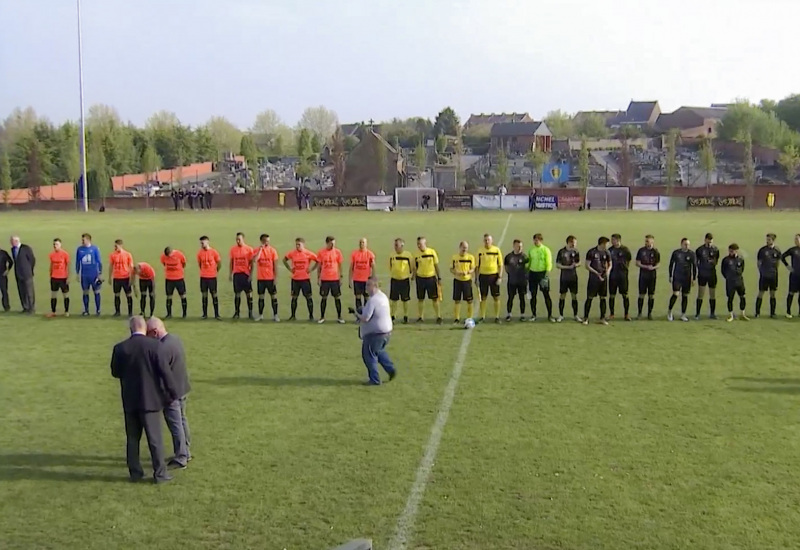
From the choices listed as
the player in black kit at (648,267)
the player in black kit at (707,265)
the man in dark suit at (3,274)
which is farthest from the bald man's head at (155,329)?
the man in dark suit at (3,274)

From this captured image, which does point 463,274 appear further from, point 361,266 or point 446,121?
point 446,121

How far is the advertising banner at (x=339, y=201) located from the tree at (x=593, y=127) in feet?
286

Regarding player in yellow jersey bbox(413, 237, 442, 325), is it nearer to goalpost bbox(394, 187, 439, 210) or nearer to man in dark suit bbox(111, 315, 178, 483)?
man in dark suit bbox(111, 315, 178, 483)

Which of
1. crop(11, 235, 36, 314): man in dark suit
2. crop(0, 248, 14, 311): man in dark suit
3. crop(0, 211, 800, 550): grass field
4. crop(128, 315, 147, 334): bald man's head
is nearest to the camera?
crop(0, 211, 800, 550): grass field

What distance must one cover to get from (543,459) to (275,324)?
9.48 meters

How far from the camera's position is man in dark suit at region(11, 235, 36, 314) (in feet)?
60.8

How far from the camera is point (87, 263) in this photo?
18062 millimetres

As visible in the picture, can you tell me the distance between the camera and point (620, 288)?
1662 cm

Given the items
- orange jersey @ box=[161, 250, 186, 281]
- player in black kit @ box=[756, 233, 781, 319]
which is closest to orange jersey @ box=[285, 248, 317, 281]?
orange jersey @ box=[161, 250, 186, 281]

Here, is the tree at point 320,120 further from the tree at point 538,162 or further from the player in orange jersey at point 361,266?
the player in orange jersey at point 361,266

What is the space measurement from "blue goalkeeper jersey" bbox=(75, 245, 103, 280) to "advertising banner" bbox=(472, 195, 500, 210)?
47288 millimetres

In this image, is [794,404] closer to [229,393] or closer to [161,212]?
[229,393]

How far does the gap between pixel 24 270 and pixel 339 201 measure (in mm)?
48566

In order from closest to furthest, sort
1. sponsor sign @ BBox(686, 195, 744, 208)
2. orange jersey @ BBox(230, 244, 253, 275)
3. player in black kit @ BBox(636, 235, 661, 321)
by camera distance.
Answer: player in black kit @ BBox(636, 235, 661, 321) < orange jersey @ BBox(230, 244, 253, 275) < sponsor sign @ BBox(686, 195, 744, 208)
